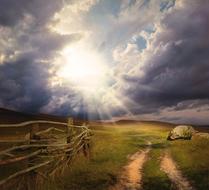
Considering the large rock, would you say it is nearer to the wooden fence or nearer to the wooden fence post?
the wooden fence

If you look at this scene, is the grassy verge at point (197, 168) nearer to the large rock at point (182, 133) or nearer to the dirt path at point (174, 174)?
the dirt path at point (174, 174)

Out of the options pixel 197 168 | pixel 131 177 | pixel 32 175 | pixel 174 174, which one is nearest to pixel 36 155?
pixel 32 175

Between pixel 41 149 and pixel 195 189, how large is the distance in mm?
6037

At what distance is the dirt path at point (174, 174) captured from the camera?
11.8 meters

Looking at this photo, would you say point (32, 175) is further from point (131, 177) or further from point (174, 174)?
point (174, 174)

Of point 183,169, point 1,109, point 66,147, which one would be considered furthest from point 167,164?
point 1,109

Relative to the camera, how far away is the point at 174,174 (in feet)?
46.2

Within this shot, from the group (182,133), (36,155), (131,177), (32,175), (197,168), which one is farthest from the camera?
(182,133)

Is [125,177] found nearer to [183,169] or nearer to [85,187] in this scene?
[85,187]

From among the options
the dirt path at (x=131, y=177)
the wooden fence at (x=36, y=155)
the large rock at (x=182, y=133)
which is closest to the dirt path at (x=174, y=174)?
the dirt path at (x=131, y=177)

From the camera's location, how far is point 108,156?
→ 19766 mm

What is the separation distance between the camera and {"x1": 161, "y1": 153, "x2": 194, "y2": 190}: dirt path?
11759 millimetres

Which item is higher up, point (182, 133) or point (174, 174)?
point (182, 133)

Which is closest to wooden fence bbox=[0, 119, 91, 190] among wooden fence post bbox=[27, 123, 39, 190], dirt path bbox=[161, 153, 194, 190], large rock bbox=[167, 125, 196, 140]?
wooden fence post bbox=[27, 123, 39, 190]
